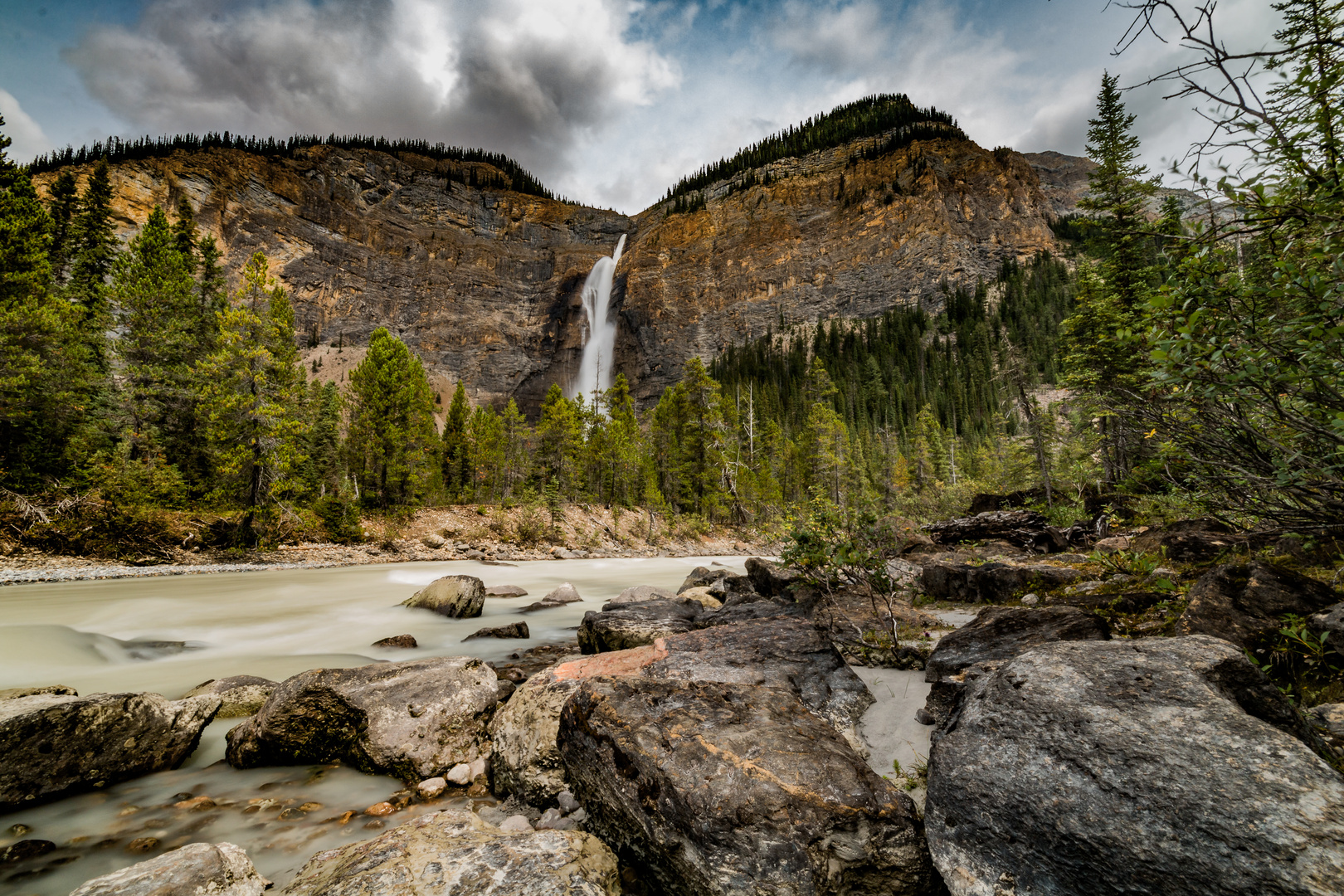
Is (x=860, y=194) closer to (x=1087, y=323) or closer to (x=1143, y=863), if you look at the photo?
(x=1087, y=323)

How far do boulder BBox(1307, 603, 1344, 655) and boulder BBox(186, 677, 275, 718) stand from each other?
988 cm

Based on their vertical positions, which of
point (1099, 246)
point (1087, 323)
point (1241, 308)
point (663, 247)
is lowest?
point (1241, 308)

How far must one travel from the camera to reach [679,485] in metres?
45.3

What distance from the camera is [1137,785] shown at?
2143 mm

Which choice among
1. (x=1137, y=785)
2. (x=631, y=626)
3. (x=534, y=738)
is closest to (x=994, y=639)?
(x=1137, y=785)

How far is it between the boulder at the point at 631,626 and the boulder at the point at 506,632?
6.68 feet

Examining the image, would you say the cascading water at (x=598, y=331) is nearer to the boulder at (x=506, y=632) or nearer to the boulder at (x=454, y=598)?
the boulder at (x=454, y=598)

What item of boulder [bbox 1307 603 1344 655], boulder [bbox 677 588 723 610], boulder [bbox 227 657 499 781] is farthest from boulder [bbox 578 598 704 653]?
boulder [bbox 1307 603 1344 655]

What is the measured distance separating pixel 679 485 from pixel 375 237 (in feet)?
334

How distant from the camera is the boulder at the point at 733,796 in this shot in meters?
2.47

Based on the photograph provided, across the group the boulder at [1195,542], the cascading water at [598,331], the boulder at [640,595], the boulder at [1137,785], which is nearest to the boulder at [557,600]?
the boulder at [640,595]

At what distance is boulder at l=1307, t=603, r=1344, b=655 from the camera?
3223mm

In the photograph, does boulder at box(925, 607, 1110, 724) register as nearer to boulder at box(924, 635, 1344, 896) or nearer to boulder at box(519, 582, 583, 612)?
boulder at box(924, 635, 1344, 896)

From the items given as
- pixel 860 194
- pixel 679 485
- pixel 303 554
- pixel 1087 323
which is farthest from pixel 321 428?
pixel 860 194
